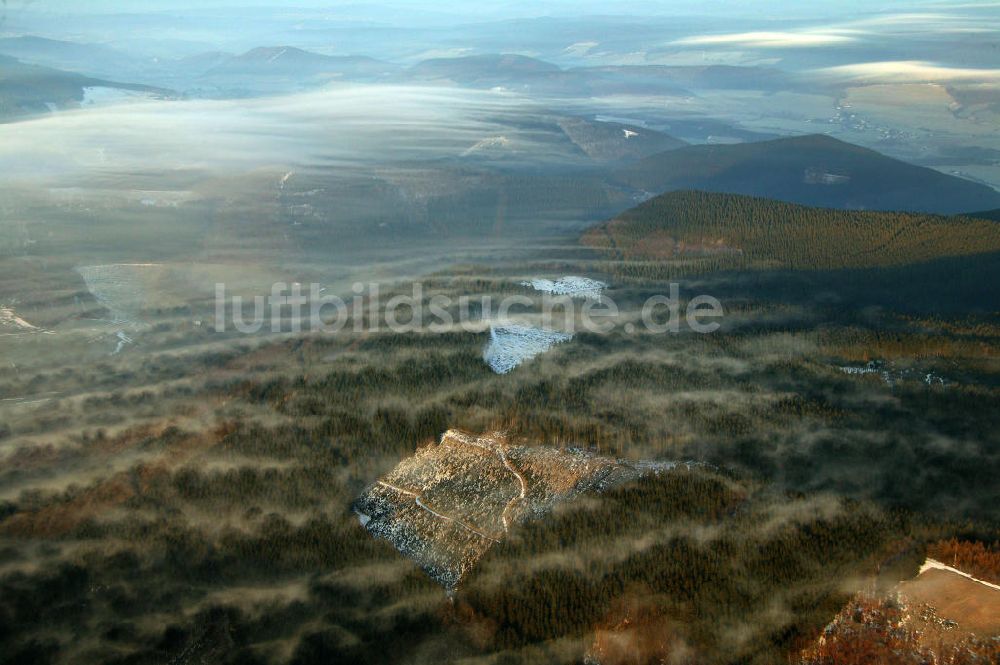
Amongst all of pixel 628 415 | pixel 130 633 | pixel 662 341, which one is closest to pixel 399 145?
pixel 662 341

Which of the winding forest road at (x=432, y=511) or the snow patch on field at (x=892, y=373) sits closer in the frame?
the winding forest road at (x=432, y=511)

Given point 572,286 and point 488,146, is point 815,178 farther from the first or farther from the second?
point 572,286

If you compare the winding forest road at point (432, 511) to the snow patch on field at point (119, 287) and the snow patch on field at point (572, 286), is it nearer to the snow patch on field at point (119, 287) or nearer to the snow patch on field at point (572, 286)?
the snow patch on field at point (572, 286)

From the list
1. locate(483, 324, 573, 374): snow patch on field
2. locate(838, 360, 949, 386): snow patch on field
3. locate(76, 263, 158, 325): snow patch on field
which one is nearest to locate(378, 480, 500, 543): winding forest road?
locate(483, 324, 573, 374): snow patch on field

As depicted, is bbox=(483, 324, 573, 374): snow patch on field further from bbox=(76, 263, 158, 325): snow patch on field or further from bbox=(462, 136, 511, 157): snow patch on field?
bbox=(462, 136, 511, 157): snow patch on field

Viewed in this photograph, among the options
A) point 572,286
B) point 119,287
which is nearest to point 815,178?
point 572,286

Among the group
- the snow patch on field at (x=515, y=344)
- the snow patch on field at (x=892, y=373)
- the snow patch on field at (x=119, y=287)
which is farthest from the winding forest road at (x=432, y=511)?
the snow patch on field at (x=119, y=287)
